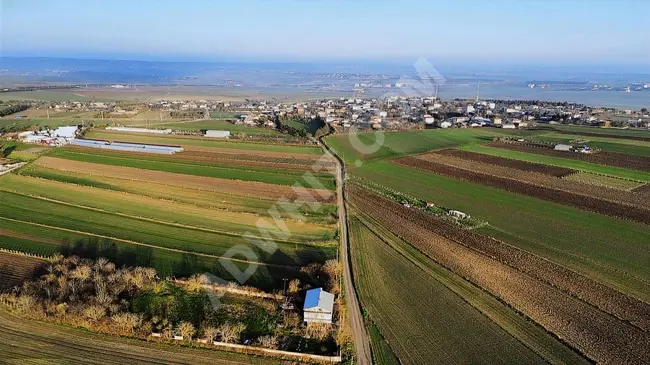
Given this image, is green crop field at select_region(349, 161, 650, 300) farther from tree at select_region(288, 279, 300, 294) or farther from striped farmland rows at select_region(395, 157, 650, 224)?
tree at select_region(288, 279, 300, 294)

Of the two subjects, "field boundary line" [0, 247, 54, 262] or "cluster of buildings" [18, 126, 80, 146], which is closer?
"field boundary line" [0, 247, 54, 262]

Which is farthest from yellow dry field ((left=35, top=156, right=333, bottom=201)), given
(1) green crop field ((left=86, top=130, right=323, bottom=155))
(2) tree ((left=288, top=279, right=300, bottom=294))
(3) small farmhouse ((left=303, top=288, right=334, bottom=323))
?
(3) small farmhouse ((left=303, top=288, right=334, bottom=323))

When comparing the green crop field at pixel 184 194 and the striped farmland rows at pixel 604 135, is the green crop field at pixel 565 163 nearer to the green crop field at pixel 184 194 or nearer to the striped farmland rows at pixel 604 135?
the striped farmland rows at pixel 604 135

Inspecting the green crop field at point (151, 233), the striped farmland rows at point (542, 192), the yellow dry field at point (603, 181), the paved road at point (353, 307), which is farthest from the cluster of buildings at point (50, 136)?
the yellow dry field at point (603, 181)

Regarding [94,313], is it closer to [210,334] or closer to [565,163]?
[210,334]

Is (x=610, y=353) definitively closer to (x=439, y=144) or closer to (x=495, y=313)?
(x=495, y=313)
